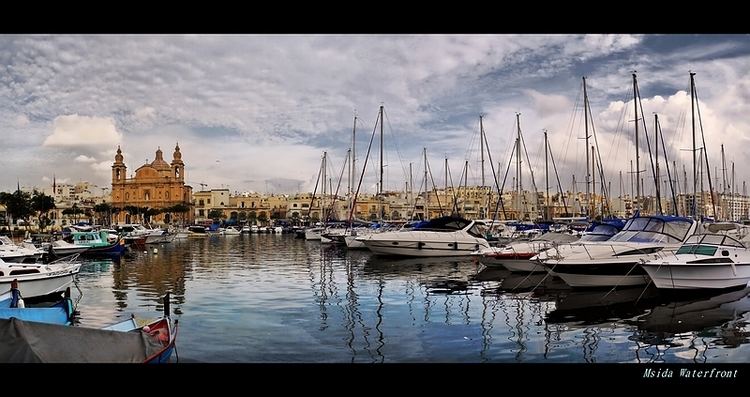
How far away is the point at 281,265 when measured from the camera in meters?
21.4

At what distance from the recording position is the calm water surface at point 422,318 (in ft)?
24.2

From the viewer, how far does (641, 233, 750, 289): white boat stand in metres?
11.6

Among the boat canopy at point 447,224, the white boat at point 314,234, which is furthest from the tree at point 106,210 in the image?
the boat canopy at point 447,224

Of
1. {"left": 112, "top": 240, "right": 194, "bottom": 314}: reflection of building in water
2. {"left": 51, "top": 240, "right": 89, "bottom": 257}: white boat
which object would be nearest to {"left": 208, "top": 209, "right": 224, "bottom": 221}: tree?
{"left": 51, "top": 240, "right": 89, "bottom": 257}: white boat

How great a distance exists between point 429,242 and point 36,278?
14.1 m

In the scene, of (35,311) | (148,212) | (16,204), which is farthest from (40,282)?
(148,212)

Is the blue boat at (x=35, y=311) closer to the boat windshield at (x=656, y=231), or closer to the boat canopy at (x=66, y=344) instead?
the boat canopy at (x=66, y=344)

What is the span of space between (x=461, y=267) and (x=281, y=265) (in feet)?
21.9

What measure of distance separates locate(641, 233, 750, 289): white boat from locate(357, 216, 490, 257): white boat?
10.9 meters
